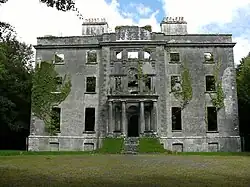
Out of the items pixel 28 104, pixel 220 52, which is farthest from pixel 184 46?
pixel 28 104

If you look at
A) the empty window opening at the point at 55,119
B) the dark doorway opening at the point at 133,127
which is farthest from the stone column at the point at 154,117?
the empty window opening at the point at 55,119

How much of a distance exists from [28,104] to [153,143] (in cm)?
1710

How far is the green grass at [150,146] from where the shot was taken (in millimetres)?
30328

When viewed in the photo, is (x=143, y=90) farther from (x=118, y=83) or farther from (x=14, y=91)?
(x=14, y=91)

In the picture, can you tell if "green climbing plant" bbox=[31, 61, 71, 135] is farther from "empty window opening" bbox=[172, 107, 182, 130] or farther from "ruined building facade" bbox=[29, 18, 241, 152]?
"empty window opening" bbox=[172, 107, 182, 130]

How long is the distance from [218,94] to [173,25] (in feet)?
35.1

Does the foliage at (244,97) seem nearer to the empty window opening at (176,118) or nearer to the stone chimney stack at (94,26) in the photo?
the empty window opening at (176,118)

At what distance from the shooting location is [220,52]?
3688cm

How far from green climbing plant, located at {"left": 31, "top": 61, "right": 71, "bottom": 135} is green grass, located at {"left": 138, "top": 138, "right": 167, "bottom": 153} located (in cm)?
920

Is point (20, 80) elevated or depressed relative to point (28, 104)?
elevated

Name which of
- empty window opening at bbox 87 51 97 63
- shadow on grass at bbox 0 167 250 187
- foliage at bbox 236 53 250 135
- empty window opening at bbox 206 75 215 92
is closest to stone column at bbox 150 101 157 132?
empty window opening at bbox 206 75 215 92

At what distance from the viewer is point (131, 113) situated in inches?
1447

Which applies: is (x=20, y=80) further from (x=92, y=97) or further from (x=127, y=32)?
(x=127, y=32)

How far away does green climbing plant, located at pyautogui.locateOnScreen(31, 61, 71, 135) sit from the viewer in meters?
36.2
